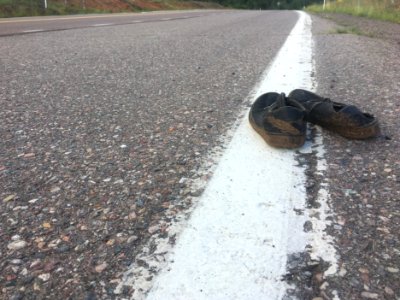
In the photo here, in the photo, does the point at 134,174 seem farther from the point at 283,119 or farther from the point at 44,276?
the point at 283,119

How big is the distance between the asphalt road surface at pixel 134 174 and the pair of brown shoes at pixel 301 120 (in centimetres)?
7

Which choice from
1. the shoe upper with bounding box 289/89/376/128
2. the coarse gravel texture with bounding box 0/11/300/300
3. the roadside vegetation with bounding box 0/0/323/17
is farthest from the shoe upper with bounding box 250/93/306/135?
the roadside vegetation with bounding box 0/0/323/17

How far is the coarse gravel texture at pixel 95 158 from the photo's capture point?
3.94 feet

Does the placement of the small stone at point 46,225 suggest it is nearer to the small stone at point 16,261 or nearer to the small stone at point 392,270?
the small stone at point 16,261

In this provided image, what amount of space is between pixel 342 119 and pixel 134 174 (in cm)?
112

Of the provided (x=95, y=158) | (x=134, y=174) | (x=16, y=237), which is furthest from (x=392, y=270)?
(x=95, y=158)

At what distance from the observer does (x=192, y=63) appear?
15.0ft

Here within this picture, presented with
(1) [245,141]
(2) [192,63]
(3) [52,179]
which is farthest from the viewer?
(2) [192,63]

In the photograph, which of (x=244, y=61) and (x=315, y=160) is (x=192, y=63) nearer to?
(x=244, y=61)

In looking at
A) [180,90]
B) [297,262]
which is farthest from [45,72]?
[297,262]

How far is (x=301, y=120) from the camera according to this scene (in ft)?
6.56

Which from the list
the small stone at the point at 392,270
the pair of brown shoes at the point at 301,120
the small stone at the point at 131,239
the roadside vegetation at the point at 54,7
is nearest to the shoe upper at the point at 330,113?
the pair of brown shoes at the point at 301,120

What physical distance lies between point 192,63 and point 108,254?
3.59 metres

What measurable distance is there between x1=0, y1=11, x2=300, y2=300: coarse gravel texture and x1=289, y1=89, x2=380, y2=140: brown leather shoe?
1.66 feet
